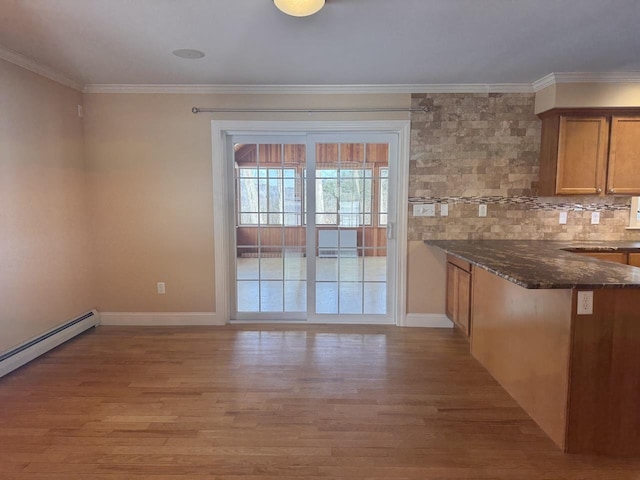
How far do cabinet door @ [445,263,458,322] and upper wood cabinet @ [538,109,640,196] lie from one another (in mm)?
1188

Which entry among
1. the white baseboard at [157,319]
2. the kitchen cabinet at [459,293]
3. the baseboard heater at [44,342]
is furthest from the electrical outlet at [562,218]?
the baseboard heater at [44,342]

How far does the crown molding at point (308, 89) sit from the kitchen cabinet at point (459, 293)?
171cm

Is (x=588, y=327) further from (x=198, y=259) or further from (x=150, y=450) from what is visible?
(x=198, y=259)

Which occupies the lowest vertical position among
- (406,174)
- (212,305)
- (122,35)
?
(212,305)

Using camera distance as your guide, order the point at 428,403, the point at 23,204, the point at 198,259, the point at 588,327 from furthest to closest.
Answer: the point at 198,259 < the point at 23,204 < the point at 428,403 < the point at 588,327

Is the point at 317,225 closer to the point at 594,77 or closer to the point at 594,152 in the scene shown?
the point at 594,152

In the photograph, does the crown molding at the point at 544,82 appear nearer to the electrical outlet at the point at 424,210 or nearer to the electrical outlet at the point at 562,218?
the electrical outlet at the point at 562,218

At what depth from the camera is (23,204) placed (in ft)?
10.3

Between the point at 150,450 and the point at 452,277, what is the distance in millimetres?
2946

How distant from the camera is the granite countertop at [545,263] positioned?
6.42 ft

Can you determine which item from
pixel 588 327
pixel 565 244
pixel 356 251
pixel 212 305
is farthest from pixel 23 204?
pixel 565 244

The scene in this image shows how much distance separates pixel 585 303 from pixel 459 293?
5.47 ft

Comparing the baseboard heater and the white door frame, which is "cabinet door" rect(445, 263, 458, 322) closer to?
the white door frame

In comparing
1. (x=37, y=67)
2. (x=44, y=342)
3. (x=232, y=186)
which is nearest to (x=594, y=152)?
(x=232, y=186)
